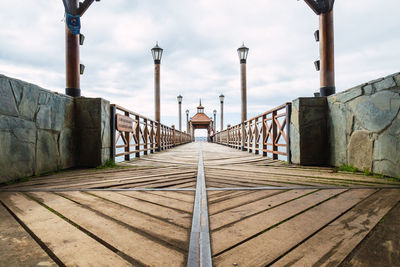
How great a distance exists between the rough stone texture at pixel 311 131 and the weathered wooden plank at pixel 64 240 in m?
3.67

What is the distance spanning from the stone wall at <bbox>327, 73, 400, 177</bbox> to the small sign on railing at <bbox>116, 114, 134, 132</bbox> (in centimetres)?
418

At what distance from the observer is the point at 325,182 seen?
2.32m

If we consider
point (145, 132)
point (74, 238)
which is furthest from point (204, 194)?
point (145, 132)

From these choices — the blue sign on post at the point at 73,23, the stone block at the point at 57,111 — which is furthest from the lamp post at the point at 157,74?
the stone block at the point at 57,111

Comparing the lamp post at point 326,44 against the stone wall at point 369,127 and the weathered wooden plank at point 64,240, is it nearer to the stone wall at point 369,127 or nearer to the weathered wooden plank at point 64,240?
the stone wall at point 369,127

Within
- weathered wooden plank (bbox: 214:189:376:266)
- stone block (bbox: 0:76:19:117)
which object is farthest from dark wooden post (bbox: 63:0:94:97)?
weathered wooden plank (bbox: 214:189:376:266)

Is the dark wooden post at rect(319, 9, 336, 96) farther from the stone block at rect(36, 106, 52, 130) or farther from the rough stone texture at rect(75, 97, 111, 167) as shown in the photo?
the stone block at rect(36, 106, 52, 130)

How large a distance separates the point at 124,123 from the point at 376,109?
456 centimetres

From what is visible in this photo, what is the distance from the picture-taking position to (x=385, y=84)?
2.54m

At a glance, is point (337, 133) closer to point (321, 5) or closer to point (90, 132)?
point (321, 5)

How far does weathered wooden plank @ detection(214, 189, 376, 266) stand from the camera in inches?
34.2

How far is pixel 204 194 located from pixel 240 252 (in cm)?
Result: 92

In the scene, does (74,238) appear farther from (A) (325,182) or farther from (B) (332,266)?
(A) (325,182)

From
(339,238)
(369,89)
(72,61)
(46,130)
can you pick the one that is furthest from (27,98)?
(369,89)
